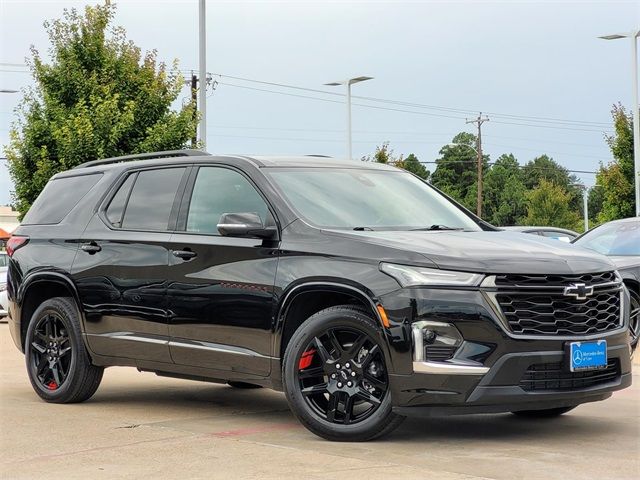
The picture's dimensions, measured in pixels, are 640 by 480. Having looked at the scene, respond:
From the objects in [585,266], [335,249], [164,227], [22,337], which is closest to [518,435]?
[585,266]

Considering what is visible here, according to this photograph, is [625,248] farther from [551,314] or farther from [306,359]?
[306,359]

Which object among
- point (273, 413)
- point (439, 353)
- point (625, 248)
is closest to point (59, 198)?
point (273, 413)

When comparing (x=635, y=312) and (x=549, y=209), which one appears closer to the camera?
(x=635, y=312)

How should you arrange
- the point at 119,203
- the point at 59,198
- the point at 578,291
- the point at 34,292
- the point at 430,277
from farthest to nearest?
the point at 59,198 < the point at 34,292 < the point at 119,203 < the point at 578,291 < the point at 430,277

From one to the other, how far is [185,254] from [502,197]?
105m

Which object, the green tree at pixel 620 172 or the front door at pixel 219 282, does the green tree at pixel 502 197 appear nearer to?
the green tree at pixel 620 172

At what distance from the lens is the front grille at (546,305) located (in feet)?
21.6

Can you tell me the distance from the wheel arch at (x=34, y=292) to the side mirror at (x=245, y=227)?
2136 mm

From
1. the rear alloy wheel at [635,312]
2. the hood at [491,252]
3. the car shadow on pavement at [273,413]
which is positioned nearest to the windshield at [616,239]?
the rear alloy wheel at [635,312]

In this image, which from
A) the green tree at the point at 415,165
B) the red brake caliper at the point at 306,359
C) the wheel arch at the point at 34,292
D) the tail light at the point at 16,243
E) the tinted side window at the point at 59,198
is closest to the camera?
the red brake caliper at the point at 306,359

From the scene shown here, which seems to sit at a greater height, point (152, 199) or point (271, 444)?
point (152, 199)

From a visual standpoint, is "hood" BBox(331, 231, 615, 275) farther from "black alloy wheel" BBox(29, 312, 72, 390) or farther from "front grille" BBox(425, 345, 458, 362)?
"black alloy wheel" BBox(29, 312, 72, 390)

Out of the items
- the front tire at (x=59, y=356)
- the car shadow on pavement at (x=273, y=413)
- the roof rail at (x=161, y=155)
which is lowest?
the car shadow on pavement at (x=273, y=413)

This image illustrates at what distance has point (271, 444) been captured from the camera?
22.8ft
